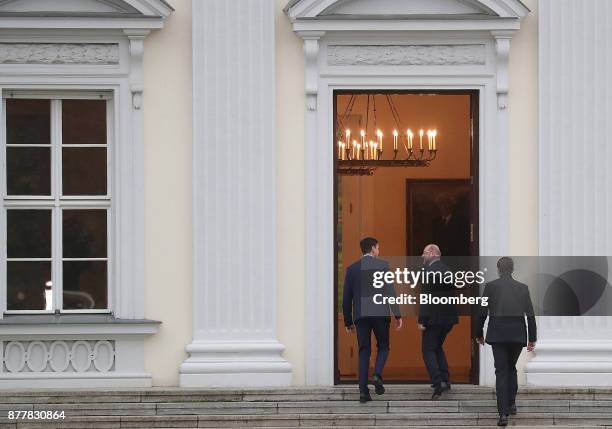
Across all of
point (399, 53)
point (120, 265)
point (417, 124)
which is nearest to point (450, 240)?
point (417, 124)

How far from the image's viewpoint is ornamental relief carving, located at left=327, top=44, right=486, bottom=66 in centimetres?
1466

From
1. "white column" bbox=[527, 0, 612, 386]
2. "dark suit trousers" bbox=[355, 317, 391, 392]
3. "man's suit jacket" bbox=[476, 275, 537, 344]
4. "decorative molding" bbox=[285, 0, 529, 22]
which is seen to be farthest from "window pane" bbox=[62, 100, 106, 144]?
"white column" bbox=[527, 0, 612, 386]

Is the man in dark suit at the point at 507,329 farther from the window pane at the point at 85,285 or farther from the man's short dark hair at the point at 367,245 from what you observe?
the window pane at the point at 85,285

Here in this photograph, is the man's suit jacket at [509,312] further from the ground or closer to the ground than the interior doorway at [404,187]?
closer to the ground

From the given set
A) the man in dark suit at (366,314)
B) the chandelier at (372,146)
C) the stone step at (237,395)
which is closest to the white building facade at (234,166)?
the stone step at (237,395)

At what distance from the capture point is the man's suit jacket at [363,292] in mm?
13984

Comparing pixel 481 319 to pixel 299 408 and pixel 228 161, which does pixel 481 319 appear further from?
pixel 228 161

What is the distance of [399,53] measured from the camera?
1468 centimetres

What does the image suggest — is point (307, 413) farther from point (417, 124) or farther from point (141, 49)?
point (417, 124)

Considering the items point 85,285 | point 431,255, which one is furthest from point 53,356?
point 431,255

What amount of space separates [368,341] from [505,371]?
1.38 meters

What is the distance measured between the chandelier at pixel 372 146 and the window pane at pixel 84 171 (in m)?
3.57

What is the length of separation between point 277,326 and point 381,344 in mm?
1163

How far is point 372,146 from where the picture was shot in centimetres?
1778
